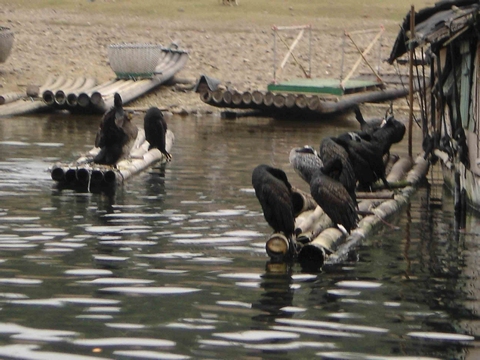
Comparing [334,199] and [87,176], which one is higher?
[334,199]

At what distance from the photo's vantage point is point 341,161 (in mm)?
12977

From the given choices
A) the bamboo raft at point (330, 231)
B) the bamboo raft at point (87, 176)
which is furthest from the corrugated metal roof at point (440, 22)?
the bamboo raft at point (87, 176)

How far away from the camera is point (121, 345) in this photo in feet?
28.7

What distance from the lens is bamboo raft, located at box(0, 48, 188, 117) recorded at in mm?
28328

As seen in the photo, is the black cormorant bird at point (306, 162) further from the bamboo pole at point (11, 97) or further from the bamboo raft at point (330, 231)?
the bamboo pole at point (11, 97)

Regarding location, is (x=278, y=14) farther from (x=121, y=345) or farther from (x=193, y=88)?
(x=121, y=345)

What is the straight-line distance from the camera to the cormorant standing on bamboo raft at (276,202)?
1170 centimetres

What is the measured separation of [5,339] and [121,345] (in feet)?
2.98

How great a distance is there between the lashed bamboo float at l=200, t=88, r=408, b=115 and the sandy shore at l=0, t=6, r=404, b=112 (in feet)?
5.94

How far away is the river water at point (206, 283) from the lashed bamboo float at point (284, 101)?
34.3 feet

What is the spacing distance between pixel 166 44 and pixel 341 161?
82.9 ft

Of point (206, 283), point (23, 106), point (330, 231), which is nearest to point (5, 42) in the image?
point (23, 106)

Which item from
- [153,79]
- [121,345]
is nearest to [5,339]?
[121,345]

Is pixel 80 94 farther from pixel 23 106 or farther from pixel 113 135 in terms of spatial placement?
pixel 113 135
